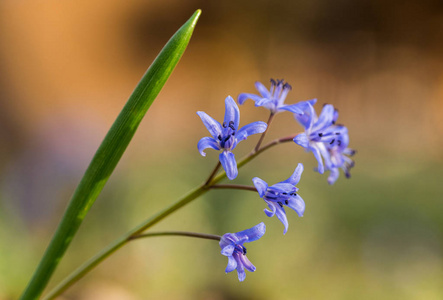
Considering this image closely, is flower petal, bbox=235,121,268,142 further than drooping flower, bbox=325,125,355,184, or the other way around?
drooping flower, bbox=325,125,355,184

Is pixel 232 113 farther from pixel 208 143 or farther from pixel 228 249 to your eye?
pixel 228 249

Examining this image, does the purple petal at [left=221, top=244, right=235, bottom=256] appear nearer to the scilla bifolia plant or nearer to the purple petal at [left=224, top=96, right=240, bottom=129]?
the scilla bifolia plant

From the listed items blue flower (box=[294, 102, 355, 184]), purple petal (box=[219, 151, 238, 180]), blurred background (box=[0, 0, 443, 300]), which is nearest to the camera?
purple petal (box=[219, 151, 238, 180])

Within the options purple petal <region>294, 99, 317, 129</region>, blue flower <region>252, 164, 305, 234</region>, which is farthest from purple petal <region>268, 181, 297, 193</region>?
purple petal <region>294, 99, 317, 129</region>

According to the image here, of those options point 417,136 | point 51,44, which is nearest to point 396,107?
point 417,136

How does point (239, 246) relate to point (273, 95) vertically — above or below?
below

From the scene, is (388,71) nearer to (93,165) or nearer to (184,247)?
(184,247)

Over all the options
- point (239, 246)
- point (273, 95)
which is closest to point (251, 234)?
point (239, 246)

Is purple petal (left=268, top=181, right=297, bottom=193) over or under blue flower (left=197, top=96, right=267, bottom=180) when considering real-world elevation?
under
